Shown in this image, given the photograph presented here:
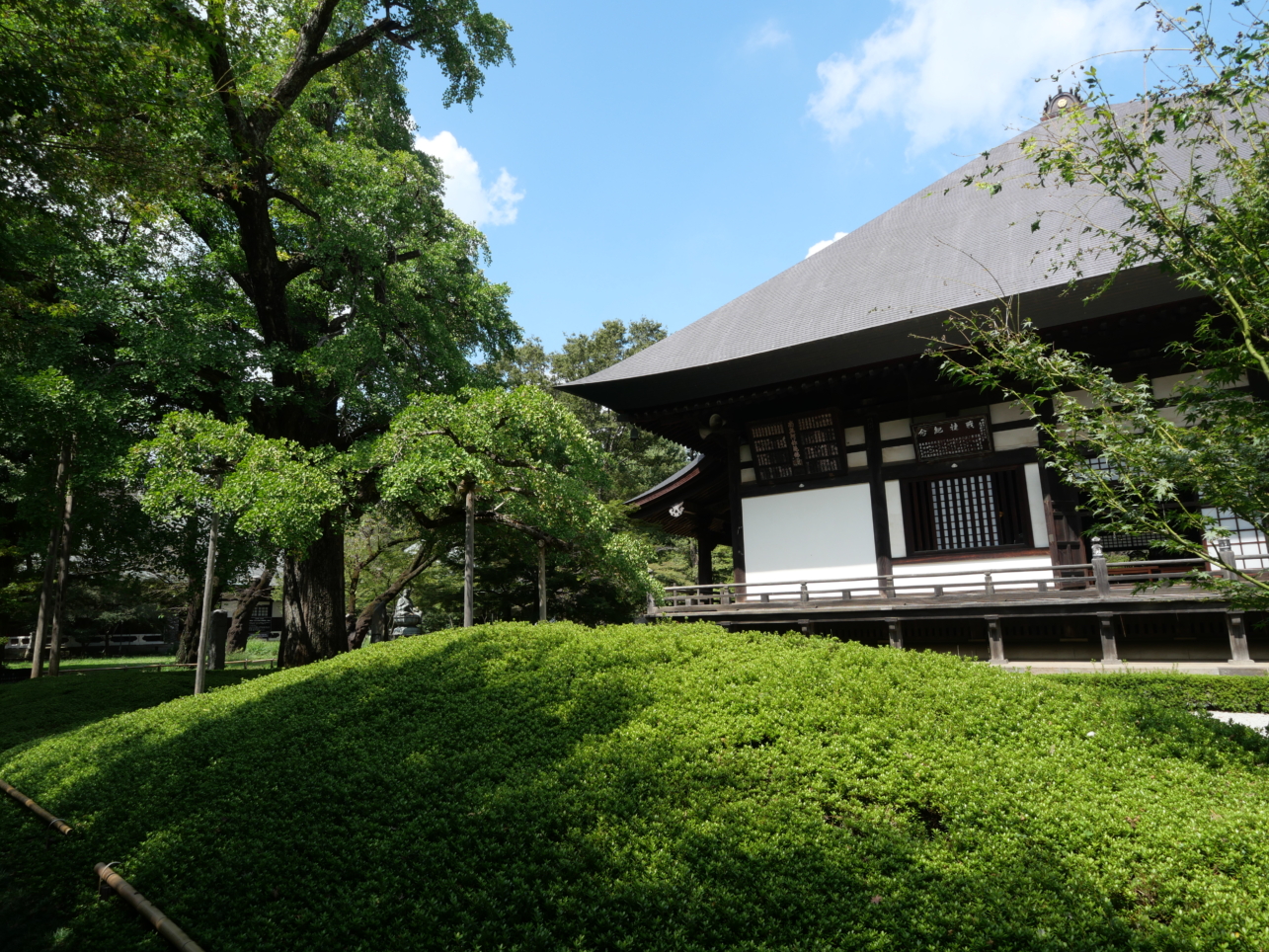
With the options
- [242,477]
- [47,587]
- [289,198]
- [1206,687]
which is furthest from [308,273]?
[1206,687]

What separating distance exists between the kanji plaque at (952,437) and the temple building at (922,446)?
2cm

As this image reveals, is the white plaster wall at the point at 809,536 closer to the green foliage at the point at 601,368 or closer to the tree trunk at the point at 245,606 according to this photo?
the tree trunk at the point at 245,606

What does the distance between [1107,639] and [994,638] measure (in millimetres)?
1291

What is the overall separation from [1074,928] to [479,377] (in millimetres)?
12500

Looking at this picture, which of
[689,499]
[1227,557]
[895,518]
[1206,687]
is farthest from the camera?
[689,499]

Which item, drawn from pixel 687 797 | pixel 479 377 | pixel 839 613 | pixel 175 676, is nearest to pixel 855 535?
pixel 839 613

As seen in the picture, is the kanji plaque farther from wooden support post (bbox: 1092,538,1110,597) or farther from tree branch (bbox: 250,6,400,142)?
tree branch (bbox: 250,6,400,142)

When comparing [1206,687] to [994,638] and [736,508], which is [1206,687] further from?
[736,508]

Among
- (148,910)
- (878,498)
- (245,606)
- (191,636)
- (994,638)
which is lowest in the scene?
(148,910)

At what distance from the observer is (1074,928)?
3.05 metres

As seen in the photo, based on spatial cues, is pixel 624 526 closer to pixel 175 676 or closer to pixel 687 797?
pixel 175 676

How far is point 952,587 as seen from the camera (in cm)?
A: 1018

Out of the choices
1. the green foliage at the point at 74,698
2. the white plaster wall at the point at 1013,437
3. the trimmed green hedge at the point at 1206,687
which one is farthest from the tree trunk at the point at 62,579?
the trimmed green hedge at the point at 1206,687

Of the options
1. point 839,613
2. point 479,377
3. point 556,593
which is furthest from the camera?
point 556,593
